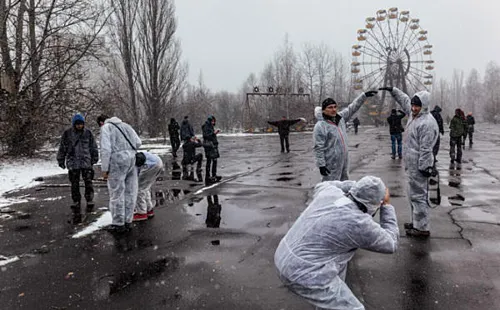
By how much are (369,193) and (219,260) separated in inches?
101

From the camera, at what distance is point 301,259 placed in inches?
88.2

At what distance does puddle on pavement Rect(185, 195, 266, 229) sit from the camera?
5844mm

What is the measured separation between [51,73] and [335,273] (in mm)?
16061

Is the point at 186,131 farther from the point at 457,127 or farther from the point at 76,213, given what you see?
the point at 457,127

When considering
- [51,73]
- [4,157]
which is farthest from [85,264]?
[51,73]

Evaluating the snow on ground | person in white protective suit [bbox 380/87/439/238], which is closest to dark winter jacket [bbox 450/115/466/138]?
person in white protective suit [bbox 380/87/439/238]

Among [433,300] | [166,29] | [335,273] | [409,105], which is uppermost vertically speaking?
[166,29]

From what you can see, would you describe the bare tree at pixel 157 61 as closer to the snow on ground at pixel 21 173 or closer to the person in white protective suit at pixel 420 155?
the snow on ground at pixel 21 173

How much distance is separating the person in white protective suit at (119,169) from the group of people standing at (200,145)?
157 inches

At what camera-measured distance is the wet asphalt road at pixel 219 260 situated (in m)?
3.42

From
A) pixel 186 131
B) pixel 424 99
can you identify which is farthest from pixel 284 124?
pixel 424 99

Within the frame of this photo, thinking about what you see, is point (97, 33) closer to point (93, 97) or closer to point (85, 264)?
point (93, 97)

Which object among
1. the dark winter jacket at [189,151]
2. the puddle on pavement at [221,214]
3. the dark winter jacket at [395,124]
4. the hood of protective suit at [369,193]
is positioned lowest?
the puddle on pavement at [221,214]

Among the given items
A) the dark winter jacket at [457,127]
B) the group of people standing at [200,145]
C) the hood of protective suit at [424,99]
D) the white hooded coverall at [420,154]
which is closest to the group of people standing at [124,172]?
the group of people standing at [200,145]
